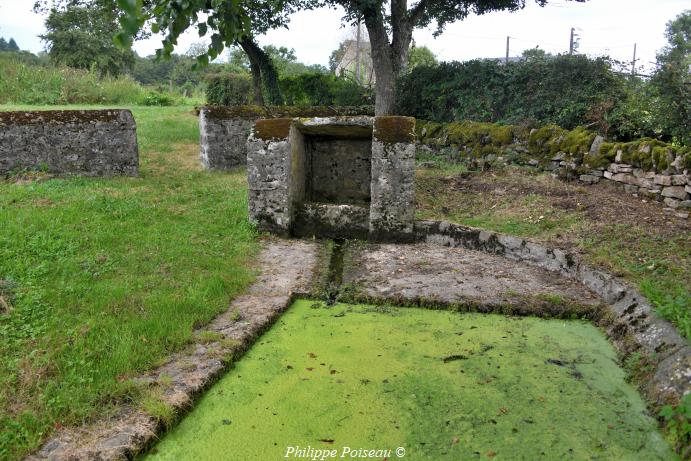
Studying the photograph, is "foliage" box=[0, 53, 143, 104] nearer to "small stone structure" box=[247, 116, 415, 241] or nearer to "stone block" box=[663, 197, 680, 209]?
"small stone structure" box=[247, 116, 415, 241]

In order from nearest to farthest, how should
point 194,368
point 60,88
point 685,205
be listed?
1. point 194,368
2. point 685,205
3. point 60,88

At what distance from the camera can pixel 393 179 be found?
5.28 meters

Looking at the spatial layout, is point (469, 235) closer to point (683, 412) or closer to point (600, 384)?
point (600, 384)

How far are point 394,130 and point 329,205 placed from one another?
1128 mm

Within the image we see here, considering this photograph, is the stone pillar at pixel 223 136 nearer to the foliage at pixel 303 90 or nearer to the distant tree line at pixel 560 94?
the distant tree line at pixel 560 94

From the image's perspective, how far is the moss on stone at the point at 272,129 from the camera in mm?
5367

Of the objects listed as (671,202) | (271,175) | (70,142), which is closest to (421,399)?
(271,175)

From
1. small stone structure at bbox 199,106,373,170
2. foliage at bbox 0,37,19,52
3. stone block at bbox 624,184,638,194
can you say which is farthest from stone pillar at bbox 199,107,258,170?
foliage at bbox 0,37,19,52

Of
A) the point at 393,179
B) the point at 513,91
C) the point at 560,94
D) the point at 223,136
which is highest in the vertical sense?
the point at 513,91

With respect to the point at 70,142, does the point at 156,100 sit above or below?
above

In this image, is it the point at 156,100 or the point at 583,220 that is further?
the point at 156,100

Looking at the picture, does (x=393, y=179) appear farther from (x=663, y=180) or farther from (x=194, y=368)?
(x=663, y=180)

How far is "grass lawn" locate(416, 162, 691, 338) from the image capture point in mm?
3898

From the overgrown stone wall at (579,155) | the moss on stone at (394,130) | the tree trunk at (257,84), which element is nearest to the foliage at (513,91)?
the overgrown stone wall at (579,155)
